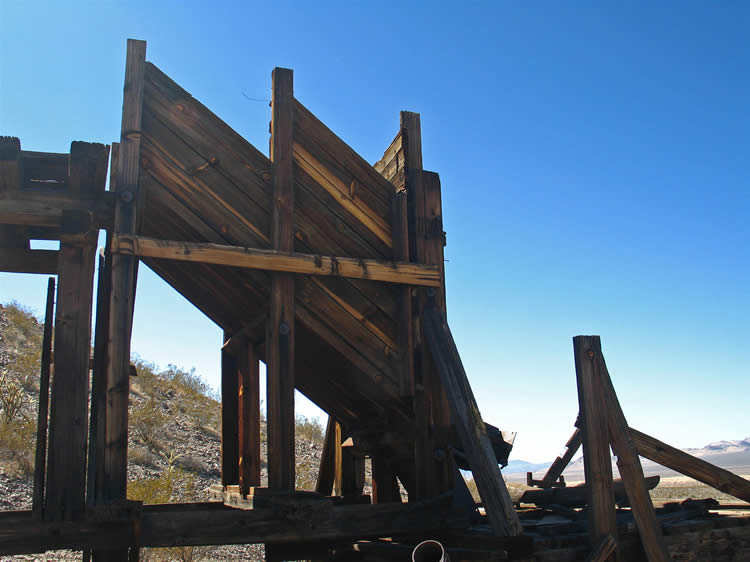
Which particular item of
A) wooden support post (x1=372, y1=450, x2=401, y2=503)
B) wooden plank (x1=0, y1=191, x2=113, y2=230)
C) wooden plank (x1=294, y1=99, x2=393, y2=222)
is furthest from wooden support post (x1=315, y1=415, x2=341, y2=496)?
wooden plank (x1=0, y1=191, x2=113, y2=230)

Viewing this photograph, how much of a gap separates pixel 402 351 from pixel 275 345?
127 cm

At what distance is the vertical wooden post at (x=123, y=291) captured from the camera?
488 cm

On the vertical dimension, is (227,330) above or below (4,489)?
above

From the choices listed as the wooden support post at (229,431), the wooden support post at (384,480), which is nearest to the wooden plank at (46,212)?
the wooden support post at (229,431)

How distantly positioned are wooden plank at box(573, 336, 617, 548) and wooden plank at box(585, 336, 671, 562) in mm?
Answer: 48

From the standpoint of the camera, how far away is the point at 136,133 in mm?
5609

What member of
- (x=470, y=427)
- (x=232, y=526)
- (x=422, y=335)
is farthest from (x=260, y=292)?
(x=470, y=427)

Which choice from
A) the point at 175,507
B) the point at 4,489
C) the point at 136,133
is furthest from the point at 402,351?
the point at 4,489

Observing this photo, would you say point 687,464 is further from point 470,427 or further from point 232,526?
point 232,526

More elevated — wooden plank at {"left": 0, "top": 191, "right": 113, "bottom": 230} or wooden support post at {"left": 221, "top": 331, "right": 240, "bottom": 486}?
wooden plank at {"left": 0, "top": 191, "right": 113, "bottom": 230}

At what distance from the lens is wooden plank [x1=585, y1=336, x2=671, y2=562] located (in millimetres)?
5352

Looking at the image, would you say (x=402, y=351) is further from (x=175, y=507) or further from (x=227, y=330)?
Result: (x=175, y=507)

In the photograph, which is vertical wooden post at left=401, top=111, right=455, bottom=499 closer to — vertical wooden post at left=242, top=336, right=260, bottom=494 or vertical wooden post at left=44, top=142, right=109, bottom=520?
vertical wooden post at left=242, top=336, right=260, bottom=494

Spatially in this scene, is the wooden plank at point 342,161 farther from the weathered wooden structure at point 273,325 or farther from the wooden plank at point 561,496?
the wooden plank at point 561,496
